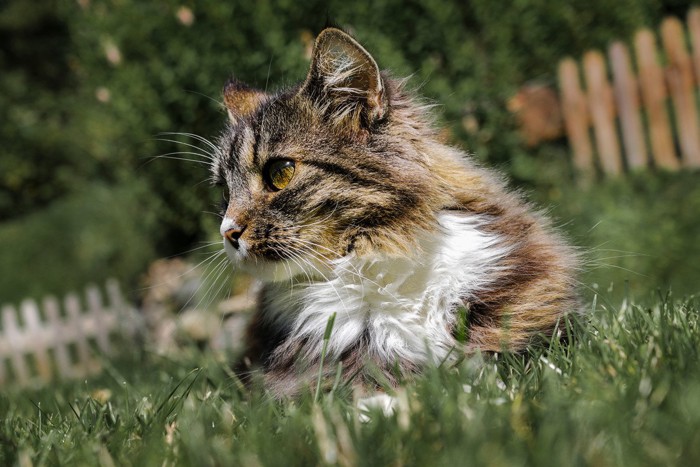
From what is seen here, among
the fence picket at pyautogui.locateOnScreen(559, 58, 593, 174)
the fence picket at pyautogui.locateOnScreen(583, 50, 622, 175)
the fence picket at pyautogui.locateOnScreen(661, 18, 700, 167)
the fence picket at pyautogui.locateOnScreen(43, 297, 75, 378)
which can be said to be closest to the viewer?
the fence picket at pyautogui.locateOnScreen(661, 18, 700, 167)

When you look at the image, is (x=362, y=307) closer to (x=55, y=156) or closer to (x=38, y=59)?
(x=55, y=156)

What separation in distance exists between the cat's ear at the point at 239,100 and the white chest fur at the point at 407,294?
39.2 inches

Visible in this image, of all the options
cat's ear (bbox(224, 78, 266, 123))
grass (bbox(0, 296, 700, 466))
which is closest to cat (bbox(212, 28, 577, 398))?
grass (bbox(0, 296, 700, 466))

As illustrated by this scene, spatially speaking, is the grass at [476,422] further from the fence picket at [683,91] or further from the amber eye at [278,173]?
the fence picket at [683,91]

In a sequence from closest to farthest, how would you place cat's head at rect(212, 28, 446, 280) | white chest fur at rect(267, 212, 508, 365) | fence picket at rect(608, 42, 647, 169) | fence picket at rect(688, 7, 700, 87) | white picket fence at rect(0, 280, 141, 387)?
white chest fur at rect(267, 212, 508, 365) → cat's head at rect(212, 28, 446, 280) → fence picket at rect(688, 7, 700, 87) → fence picket at rect(608, 42, 647, 169) → white picket fence at rect(0, 280, 141, 387)

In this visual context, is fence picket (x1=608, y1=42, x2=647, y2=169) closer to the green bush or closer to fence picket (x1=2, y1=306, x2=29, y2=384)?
the green bush

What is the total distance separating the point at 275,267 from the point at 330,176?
394 millimetres

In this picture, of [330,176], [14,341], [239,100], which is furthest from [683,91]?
[14,341]

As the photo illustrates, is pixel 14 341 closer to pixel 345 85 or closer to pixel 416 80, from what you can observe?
pixel 416 80

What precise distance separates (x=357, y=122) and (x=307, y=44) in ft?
9.70

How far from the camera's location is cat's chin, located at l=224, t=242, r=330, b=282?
7.98ft

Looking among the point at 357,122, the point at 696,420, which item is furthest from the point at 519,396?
the point at 357,122

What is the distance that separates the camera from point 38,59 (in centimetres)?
2161

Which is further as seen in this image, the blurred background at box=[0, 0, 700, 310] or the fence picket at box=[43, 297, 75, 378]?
the fence picket at box=[43, 297, 75, 378]
